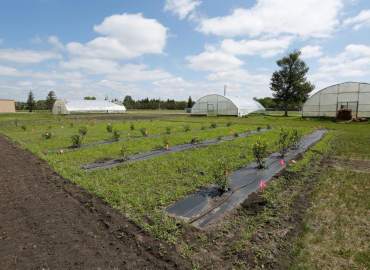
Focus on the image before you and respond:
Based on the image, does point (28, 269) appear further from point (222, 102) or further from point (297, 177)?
point (222, 102)

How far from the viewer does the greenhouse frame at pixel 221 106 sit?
112 feet

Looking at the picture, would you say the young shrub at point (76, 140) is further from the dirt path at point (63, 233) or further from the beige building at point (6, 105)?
the beige building at point (6, 105)

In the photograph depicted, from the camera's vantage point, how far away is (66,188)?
16.6ft

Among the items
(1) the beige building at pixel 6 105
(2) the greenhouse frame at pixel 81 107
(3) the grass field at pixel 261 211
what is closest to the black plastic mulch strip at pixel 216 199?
(3) the grass field at pixel 261 211

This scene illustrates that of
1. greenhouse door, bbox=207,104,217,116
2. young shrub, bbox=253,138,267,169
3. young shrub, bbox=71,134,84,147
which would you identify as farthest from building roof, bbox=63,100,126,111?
young shrub, bbox=253,138,267,169

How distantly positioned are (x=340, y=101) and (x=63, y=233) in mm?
32446

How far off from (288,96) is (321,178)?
36963 millimetres

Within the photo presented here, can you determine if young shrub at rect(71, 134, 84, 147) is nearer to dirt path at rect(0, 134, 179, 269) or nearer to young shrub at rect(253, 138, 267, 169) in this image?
dirt path at rect(0, 134, 179, 269)

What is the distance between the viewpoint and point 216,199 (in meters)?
4.70

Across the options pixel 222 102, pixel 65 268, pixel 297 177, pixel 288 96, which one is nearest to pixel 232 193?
pixel 297 177

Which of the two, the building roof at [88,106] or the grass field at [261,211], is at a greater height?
the building roof at [88,106]

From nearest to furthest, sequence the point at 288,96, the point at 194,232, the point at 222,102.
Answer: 1. the point at 194,232
2. the point at 222,102
3. the point at 288,96

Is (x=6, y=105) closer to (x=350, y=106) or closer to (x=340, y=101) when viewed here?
(x=340, y=101)

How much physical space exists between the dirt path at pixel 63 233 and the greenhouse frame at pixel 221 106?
31.6 meters
